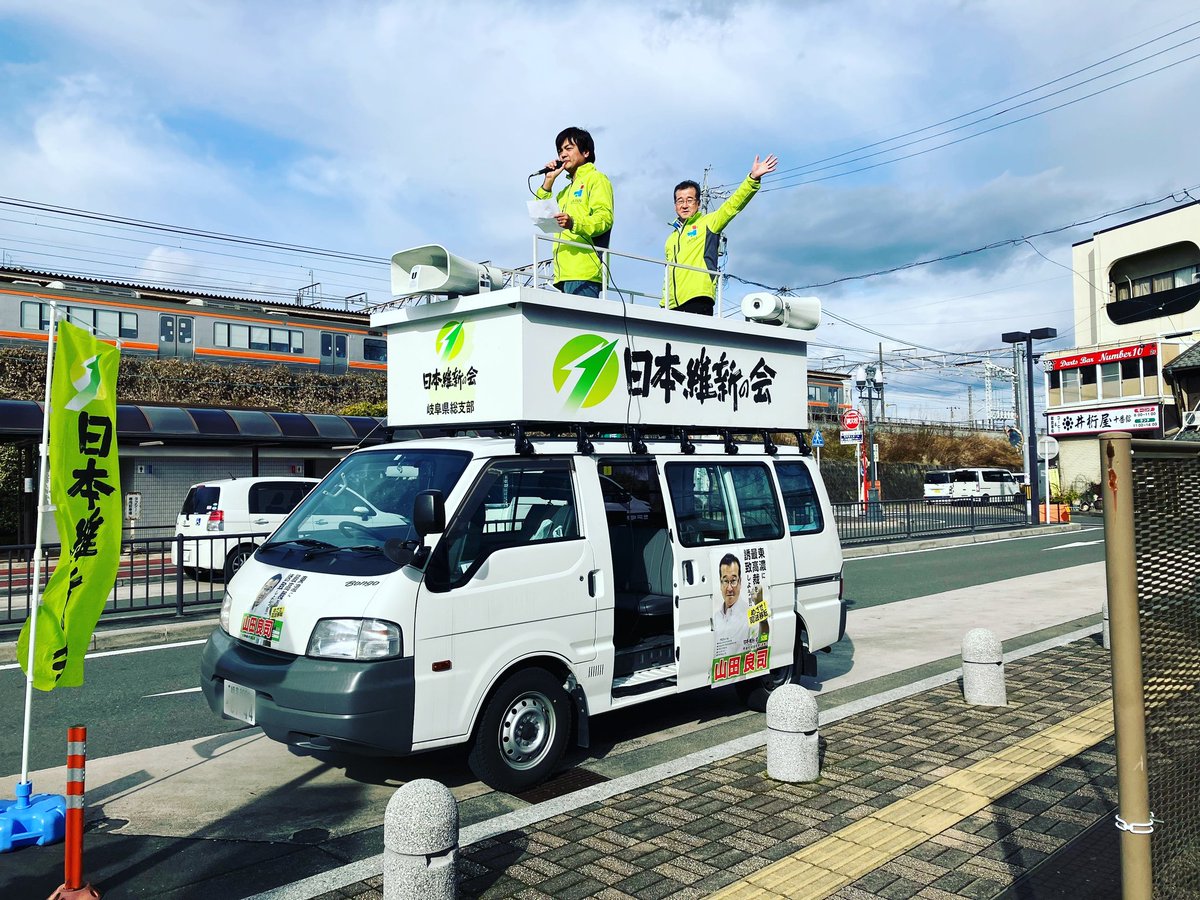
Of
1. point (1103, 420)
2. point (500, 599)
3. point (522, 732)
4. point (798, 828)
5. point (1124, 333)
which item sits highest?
point (1124, 333)

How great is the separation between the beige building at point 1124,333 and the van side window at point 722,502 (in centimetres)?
3974

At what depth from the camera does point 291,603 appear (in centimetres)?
502

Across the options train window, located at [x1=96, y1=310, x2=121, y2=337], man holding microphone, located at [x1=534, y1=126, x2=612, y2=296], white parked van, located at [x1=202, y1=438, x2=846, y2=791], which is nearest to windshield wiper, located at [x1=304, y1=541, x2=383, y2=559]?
white parked van, located at [x1=202, y1=438, x2=846, y2=791]

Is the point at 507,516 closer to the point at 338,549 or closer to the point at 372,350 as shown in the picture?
the point at 338,549

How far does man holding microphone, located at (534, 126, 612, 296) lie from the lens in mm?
7148

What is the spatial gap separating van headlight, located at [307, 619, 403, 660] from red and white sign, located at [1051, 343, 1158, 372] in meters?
45.1

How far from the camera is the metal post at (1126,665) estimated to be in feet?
8.46

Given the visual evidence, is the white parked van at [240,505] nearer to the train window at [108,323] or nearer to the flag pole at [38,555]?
the flag pole at [38,555]

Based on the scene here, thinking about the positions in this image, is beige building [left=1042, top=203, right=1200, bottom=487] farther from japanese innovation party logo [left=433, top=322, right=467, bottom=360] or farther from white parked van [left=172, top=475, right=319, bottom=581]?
japanese innovation party logo [left=433, top=322, right=467, bottom=360]

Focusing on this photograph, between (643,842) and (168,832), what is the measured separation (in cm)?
256

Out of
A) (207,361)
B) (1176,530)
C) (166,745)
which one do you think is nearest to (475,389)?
(166,745)

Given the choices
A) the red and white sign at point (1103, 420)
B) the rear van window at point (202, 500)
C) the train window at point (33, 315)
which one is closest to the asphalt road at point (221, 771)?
the rear van window at point (202, 500)

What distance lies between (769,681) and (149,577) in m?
9.44

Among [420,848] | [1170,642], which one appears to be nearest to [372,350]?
[420,848]
